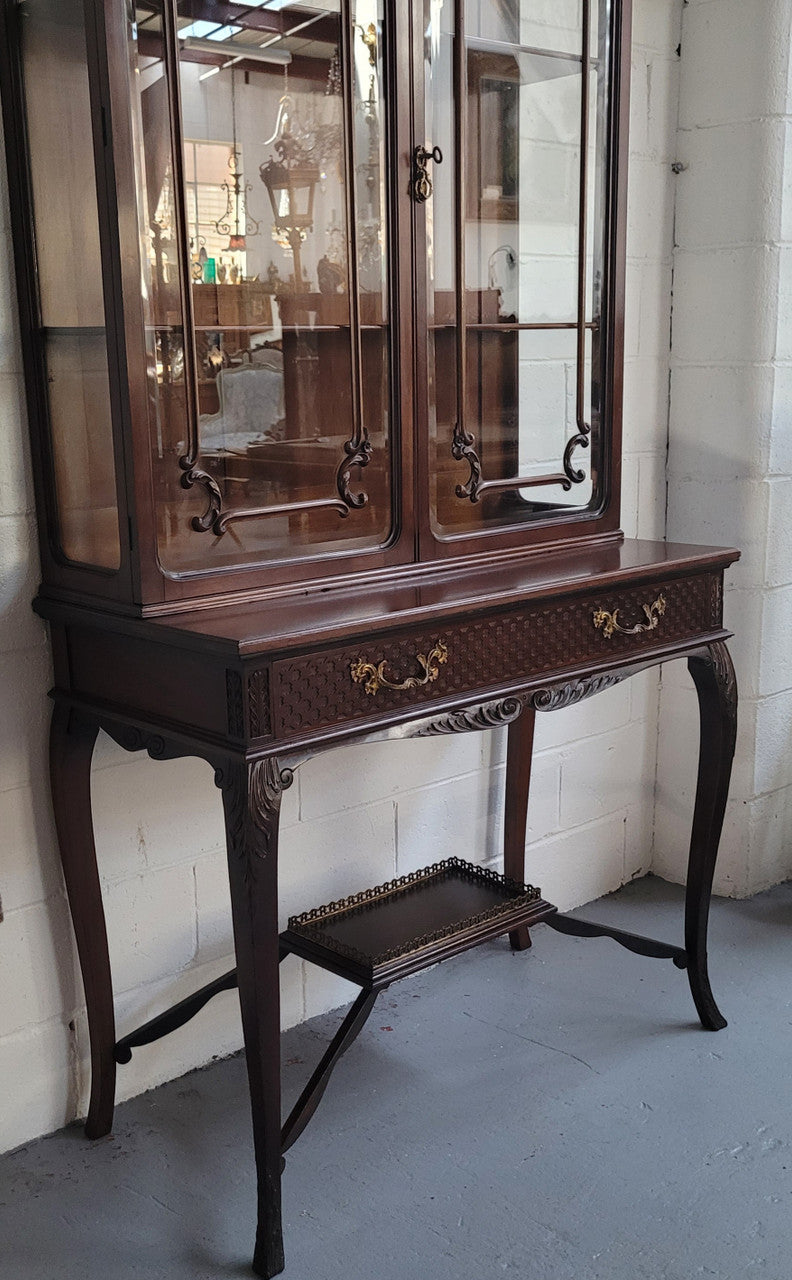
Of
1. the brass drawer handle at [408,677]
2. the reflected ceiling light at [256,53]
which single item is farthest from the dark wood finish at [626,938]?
the reflected ceiling light at [256,53]

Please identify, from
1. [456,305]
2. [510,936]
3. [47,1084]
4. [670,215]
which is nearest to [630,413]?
[670,215]

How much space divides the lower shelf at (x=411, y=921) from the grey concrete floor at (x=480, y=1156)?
333 millimetres

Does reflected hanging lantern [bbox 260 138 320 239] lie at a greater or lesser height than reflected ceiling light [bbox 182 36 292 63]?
lesser

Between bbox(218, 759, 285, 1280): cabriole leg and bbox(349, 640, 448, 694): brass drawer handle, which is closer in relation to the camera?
bbox(218, 759, 285, 1280): cabriole leg

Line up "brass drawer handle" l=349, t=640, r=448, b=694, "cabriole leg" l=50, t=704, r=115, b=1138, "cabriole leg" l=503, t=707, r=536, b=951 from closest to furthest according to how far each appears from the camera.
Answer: "brass drawer handle" l=349, t=640, r=448, b=694 → "cabriole leg" l=50, t=704, r=115, b=1138 → "cabriole leg" l=503, t=707, r=536, b=951

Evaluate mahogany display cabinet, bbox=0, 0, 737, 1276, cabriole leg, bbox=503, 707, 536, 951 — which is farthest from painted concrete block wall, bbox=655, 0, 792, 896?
mahogany display cabinet, bbox=0, 0, 737, 1276

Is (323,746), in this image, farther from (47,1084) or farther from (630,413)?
(630,413)

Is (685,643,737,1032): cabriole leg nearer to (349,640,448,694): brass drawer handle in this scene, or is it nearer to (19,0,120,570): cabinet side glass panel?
(349,640,448,694): brass drawer handle

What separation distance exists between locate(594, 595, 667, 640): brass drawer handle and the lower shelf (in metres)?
0.57

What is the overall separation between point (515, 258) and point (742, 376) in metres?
1.01

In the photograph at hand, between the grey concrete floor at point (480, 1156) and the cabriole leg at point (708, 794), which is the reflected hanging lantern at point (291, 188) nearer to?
the cabriole leg at point (708, 794)

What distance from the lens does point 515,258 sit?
8.12 feet

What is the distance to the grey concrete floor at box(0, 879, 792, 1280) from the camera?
82.4 inches

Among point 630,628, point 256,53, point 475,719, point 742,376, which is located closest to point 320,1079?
point 475,719
